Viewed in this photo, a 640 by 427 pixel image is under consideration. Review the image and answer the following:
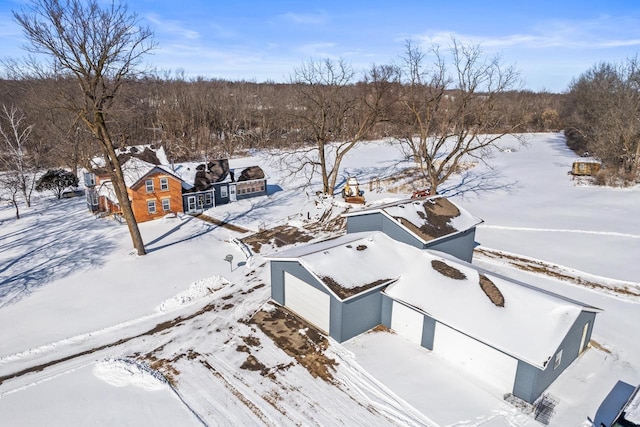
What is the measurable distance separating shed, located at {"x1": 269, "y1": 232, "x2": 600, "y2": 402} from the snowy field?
0.74m

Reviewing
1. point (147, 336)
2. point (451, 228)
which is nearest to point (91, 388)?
point (147, 336)

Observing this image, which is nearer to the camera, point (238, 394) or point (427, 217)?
point (238, 394)

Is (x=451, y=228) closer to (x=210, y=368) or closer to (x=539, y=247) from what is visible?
(x=539, y=247)

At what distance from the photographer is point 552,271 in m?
20.4

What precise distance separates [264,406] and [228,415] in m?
1.06

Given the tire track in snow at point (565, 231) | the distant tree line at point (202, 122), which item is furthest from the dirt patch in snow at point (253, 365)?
the distant tree line at point (202, 122)

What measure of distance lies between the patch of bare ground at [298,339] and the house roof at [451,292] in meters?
2.33

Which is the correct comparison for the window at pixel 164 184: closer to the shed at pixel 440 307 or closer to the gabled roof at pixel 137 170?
the gabled roof at pixel 137 170

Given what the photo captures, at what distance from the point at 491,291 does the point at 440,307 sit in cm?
194

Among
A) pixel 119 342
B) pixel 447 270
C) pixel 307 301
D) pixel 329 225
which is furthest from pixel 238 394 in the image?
pixel 329 225

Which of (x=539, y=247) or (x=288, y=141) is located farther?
(x=288, y=141)

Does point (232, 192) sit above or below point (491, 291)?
below

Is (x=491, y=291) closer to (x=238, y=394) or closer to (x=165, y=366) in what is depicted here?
(x=238, y=394)

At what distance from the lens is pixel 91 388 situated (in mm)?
12156
